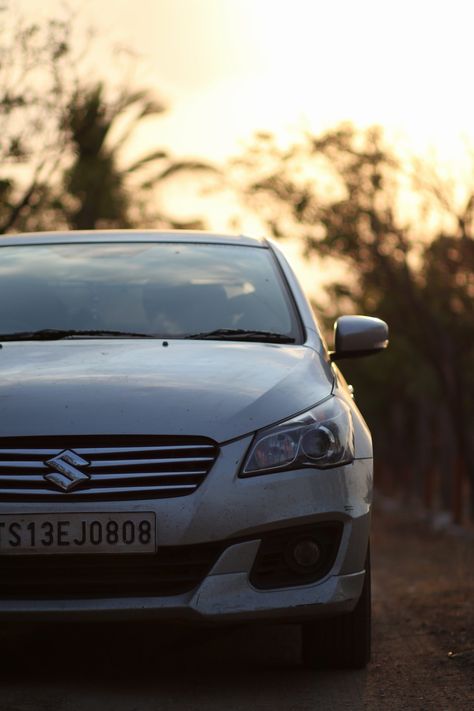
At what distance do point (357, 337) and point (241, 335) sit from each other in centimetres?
50

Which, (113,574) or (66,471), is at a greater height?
(66,471)

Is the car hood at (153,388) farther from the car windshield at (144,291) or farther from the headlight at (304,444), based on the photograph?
the car windshield at (144,291)

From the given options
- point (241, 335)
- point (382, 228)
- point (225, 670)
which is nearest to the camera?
point (225, 670)

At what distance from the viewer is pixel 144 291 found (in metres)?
5.82

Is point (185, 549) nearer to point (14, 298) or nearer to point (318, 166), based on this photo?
point (14, 298)

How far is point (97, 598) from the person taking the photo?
4.56 meters

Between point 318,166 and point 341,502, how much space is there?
15.2m

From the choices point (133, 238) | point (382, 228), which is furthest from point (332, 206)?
point (133, 238)

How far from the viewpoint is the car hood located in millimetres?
4598

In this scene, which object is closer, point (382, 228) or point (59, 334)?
point (59, 334)

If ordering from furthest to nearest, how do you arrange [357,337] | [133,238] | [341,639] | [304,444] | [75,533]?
[133,238]
[357,337]
[341,639]
[304,444]
[75,533]

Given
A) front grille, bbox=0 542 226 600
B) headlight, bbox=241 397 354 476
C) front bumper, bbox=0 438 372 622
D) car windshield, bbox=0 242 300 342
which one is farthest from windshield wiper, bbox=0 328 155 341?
front grille, bbox=0 542 226 600

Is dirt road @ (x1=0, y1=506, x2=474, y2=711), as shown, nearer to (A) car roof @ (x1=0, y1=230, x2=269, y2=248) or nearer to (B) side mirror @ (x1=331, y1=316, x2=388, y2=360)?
(B) side mirror @ (x1=331, y1=316, x2=388, y2=360)

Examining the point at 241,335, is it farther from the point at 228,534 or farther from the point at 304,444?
the point at 228,534
